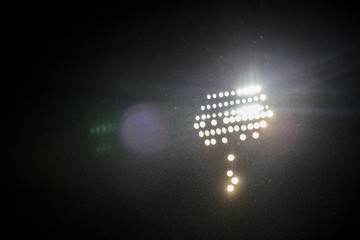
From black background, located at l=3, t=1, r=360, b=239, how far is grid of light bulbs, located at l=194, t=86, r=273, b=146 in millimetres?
51

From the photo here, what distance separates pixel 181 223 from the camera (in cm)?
133

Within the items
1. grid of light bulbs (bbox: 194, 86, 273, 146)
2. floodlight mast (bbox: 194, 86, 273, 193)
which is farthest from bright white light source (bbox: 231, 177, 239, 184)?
grid of light bulbs (bbox: 194, 86, 273, 146)

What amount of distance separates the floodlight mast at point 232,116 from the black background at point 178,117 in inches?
1.8

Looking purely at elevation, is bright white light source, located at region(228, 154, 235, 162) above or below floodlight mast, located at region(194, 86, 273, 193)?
below

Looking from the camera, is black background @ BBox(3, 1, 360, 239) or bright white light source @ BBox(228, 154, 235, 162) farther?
bright white light source @ BBox(228, 154, 235, 162)

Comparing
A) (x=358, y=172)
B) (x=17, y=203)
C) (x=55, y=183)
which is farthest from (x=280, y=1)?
(x=17, y=203)

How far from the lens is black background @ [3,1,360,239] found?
4.20 feet

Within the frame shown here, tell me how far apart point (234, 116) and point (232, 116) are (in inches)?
0.4

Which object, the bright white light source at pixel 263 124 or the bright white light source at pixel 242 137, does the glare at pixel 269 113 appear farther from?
the bright white light source at pixel 242 137

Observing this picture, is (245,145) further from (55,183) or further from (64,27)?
(64,27)

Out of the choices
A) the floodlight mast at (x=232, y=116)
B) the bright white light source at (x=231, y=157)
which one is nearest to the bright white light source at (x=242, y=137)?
the floodlight mast at (x=232, y=116)

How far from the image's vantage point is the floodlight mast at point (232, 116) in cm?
141

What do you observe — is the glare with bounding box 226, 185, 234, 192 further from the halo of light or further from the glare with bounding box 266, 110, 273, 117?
the glare with bounding box 266, 110, 273, 117

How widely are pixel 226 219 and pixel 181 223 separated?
23 centimetres
